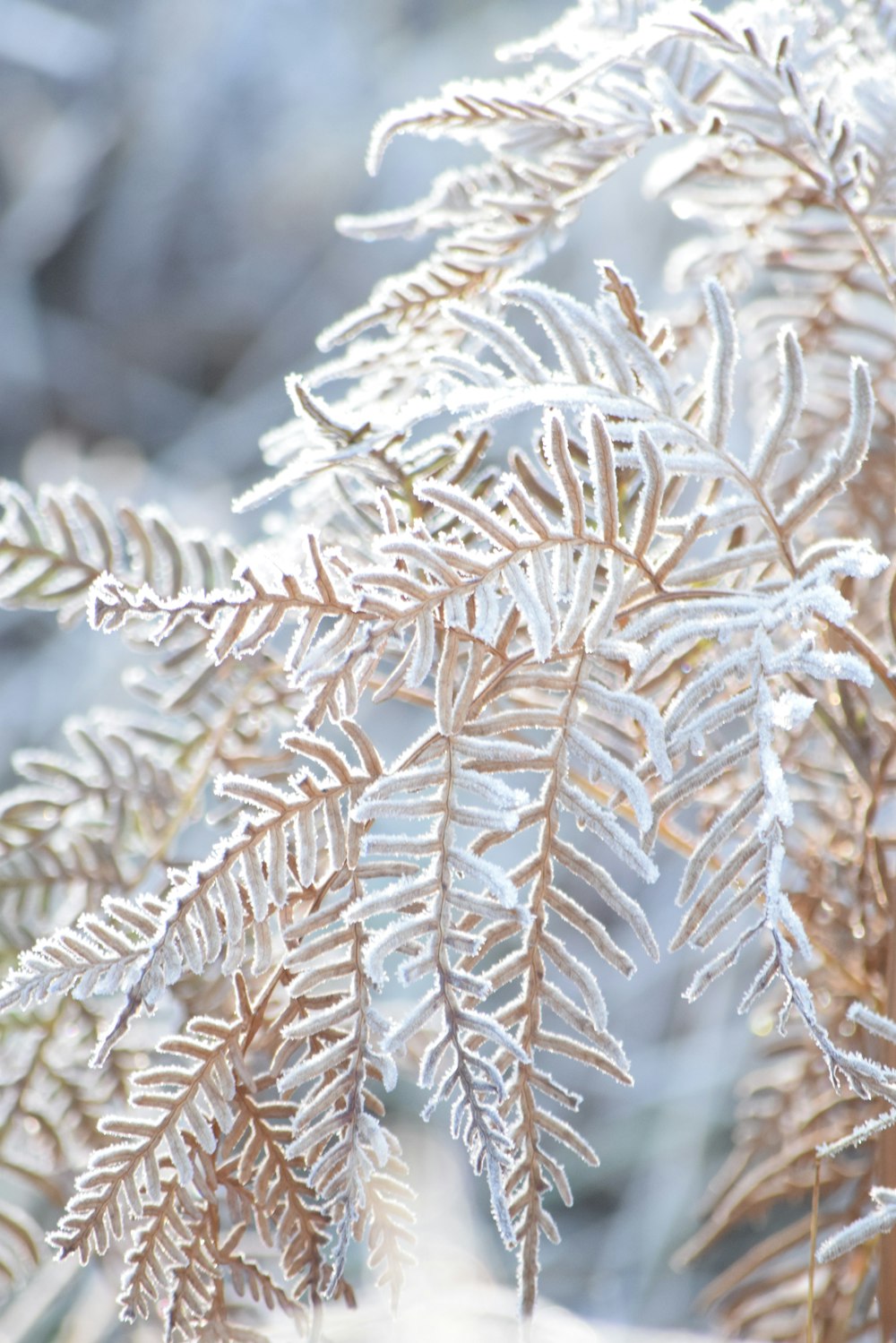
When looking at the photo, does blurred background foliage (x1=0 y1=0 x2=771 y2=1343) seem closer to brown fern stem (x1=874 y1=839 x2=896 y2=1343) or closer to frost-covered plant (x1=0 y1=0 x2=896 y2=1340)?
frost-covered plant (x1=0 y1=0 x2=896 y2=1340)

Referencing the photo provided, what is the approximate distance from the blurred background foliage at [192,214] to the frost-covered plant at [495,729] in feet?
2.96

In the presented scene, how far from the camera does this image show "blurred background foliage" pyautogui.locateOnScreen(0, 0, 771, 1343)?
1.55 meters

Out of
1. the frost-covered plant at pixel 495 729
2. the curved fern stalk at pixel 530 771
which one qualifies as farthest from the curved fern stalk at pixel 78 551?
the curved fern stalk at pixel 530 771

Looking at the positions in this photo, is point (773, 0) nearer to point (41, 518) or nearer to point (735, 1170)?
point (41, 518)

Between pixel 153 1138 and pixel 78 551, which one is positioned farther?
pixel 78 551

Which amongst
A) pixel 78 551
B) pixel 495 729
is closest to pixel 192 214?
pixel 78 551

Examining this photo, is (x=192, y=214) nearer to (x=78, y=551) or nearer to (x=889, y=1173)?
(x=78, y=551)

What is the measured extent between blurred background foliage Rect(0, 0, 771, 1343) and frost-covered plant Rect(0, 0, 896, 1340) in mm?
902

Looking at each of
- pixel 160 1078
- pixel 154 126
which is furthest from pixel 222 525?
pixel 160 1078

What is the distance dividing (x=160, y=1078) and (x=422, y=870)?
107 mm

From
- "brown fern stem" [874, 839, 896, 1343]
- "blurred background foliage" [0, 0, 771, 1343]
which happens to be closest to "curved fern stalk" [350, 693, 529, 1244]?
"brown fern stem" [874, 839, 896, 1343]

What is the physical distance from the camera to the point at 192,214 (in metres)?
1.75

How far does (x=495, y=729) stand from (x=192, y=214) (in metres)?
1.61

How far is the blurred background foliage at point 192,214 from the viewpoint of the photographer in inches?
61.0
